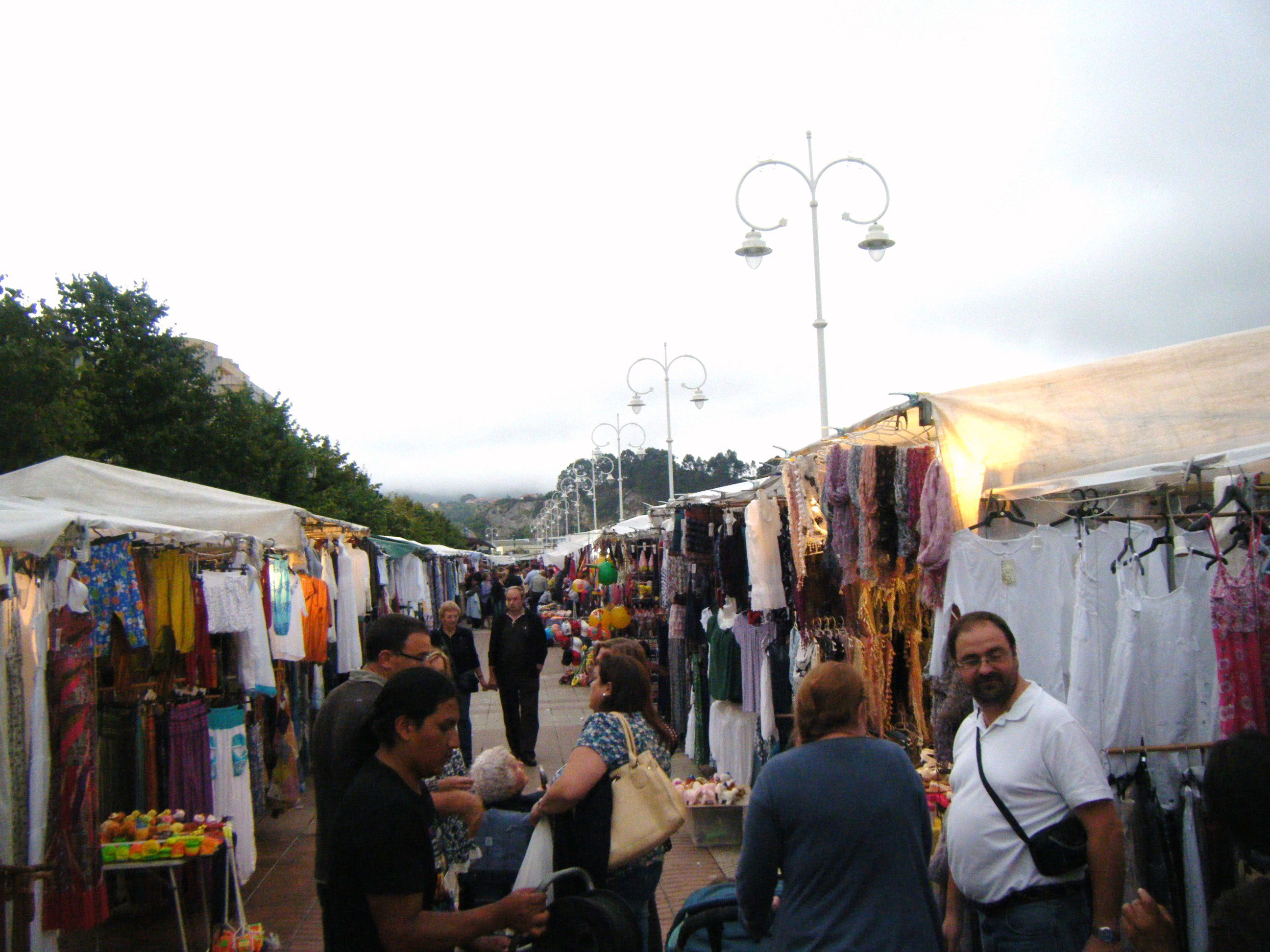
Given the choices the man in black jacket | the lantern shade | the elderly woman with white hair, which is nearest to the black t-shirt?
the elderly woman with white hair

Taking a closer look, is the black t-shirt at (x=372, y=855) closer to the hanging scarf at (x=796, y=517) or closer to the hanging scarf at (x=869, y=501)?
the hanging scarf at (x=869, y=501)

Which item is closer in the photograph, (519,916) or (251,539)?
(519,916)

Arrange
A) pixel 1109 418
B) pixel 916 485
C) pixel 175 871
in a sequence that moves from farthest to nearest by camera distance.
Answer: pixel 1109 418 → pixel 175 871 → pixel 916 485

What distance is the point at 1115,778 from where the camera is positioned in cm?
406

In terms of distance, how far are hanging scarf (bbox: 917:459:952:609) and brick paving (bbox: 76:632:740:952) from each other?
9.01ft

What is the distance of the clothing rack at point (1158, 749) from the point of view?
4.03 metres

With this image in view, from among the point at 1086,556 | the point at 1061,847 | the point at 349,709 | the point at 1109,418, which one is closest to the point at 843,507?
the point at 1109,418

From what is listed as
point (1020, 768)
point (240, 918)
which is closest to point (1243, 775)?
point (1020, 768)

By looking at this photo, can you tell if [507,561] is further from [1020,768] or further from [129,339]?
[1020,768]

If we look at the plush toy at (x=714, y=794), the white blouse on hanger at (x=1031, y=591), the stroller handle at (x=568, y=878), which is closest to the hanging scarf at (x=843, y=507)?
the white blouse on hanger at (x=1031, y=591)

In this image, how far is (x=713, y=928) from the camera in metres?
3.51

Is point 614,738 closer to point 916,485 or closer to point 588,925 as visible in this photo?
point 588,925

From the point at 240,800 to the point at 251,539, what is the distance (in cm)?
204

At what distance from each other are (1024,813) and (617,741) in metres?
1.33
